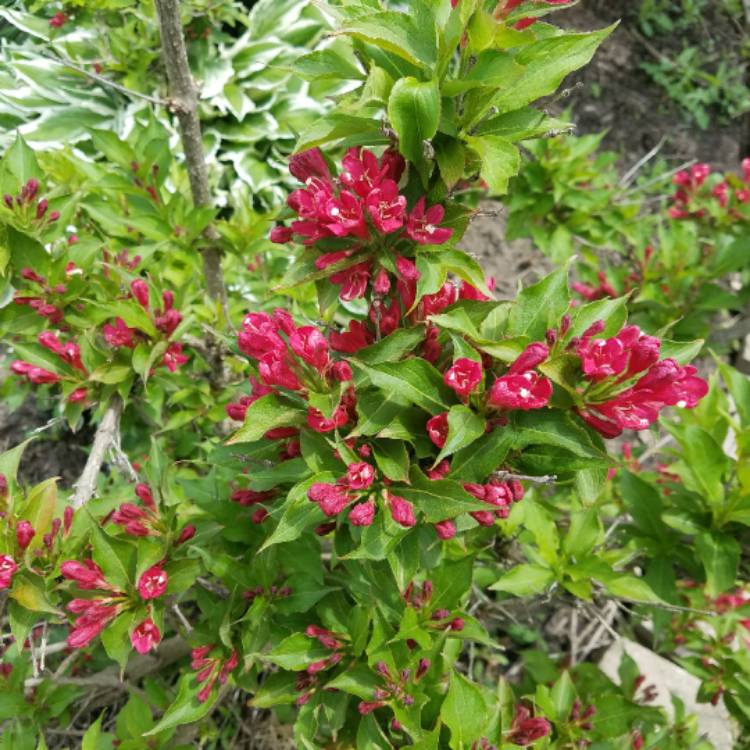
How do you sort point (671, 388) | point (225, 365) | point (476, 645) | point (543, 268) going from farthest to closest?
point (543, 268), point (476, 645), point (225, 365), point (671, 388)

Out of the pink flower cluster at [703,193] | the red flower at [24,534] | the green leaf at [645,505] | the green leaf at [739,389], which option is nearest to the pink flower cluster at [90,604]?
the red flower at [24,534]

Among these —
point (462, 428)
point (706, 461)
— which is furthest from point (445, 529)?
point (706, 461)

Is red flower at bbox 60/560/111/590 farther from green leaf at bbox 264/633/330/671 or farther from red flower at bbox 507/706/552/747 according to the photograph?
red flower at bbox 507/706/552/747

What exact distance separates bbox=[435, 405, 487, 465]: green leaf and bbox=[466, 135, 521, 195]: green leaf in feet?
1.15

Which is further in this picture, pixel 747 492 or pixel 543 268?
pixel 543 268

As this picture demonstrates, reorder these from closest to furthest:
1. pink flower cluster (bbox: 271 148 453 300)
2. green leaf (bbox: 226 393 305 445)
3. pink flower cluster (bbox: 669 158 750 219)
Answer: pink flower cluster (bbox: 271 148 453 300), green leaf (bbox: 226 393 305 445), pink flower cluster (bbox: 669 158 750 219)

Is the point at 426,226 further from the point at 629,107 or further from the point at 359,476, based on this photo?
the point at 629,107

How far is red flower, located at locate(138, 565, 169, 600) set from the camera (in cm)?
127

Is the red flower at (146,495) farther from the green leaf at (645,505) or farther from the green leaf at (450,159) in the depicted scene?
the green leaf at (645,505)

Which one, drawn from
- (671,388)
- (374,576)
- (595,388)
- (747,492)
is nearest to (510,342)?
(595,388)

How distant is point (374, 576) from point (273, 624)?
287 millimetres

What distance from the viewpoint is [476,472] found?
1060 millimetres

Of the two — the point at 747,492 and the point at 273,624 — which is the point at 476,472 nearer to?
the point at 273,624

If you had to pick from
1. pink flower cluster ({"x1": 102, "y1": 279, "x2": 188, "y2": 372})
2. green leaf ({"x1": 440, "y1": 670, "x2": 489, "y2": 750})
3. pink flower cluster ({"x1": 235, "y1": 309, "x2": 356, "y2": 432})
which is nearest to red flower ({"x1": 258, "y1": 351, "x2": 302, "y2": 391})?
pink flower cluster ({"x1": 235, "y1": 309, "x2": 356, "y2": 432})
